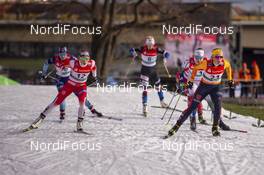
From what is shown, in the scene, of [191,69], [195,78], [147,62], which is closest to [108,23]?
[147,62]

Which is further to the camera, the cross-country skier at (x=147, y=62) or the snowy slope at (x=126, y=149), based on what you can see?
the cross-country skier at (x=147, y=62)

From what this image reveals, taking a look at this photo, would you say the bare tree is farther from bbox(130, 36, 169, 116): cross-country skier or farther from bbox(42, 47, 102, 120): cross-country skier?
bbox(42, 47, 102, 120): cross-country skier

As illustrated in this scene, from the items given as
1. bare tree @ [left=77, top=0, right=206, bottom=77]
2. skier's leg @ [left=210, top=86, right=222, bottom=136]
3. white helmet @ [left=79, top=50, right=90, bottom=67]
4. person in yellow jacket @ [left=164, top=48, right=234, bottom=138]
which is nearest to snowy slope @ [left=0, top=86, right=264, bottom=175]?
skier's leg @ [left=210, top=86, right=222, bottom=136]

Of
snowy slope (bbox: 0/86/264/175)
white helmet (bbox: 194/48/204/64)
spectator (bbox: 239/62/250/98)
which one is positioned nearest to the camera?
snowy slope (bbox: 0/86/264/175)

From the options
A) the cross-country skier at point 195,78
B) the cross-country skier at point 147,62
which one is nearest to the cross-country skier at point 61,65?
the cross-country skier at point 147,62

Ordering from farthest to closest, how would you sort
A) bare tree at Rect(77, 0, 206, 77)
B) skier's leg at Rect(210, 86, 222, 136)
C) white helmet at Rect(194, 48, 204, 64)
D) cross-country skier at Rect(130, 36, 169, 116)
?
bare tree at Rect(77, 0, 206, 77) < cross-country skier at Rect(130, 36, 169, 116) < white helmet at Rect(194, 48, 204, 64) < skier's leg at Rect(210, 86, 222, 136)

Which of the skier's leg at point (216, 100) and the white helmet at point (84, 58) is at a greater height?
the white helmet at point (84, 58)

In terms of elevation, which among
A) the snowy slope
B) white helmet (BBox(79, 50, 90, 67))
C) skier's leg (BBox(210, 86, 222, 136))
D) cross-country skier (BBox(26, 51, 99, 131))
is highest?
white helmet (BBox(79, 50, 90, 67))

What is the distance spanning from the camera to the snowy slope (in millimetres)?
9953

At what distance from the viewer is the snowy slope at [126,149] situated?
32.7ft

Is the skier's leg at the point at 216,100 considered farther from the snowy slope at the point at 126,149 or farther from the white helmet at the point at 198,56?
the white helmet at the point at 198,56

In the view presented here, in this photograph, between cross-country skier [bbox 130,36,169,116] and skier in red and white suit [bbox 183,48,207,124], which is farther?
cross-country skier [bbox 130,36,169,116]

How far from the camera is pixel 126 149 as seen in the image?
1127 cm

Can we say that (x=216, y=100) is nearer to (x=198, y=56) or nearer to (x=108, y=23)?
(x=198, y=56)
